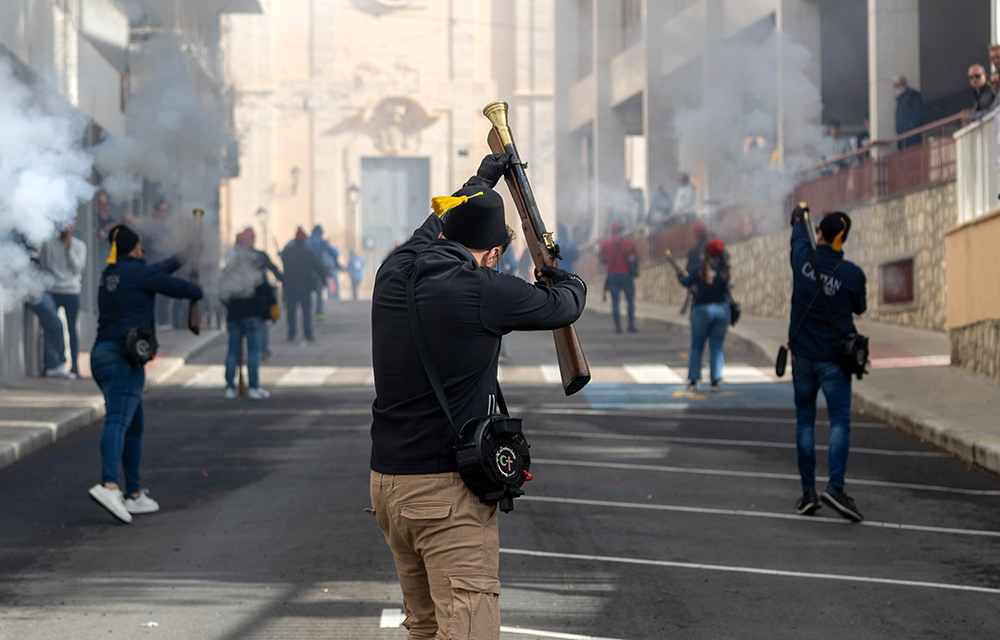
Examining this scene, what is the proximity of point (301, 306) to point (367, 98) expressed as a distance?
23423 mm

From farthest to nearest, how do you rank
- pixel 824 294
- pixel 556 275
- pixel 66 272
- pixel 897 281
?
pixel 897 281, pixel 66 272, pixel 824 294, pixel 556 275

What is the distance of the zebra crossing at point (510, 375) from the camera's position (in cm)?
1504

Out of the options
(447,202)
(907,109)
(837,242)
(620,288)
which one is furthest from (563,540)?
(620,288)

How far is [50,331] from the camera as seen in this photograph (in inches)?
566

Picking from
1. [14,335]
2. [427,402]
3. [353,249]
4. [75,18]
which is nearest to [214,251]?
[14,335]

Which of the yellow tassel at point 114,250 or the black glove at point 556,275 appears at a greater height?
the yellow tassel at point 114,250

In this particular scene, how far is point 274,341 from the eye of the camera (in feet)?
67.3

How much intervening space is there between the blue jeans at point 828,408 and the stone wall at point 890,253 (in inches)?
381

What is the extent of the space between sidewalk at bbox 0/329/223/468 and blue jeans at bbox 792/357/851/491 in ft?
19.7

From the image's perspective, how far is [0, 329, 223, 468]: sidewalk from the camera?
9922 millimetres

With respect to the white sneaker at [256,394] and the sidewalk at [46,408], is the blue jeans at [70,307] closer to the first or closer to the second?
the sidewalk at [46,408]

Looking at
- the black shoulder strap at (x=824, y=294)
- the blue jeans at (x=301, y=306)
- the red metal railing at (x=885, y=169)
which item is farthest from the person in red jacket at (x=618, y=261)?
the black shoulder strap at (x=824, y=294)

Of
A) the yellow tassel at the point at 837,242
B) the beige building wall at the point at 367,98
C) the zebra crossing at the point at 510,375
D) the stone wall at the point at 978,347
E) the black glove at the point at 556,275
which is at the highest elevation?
the beige building wall at the point at 367,98

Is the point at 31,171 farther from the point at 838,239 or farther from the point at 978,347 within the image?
the point at 978,347
